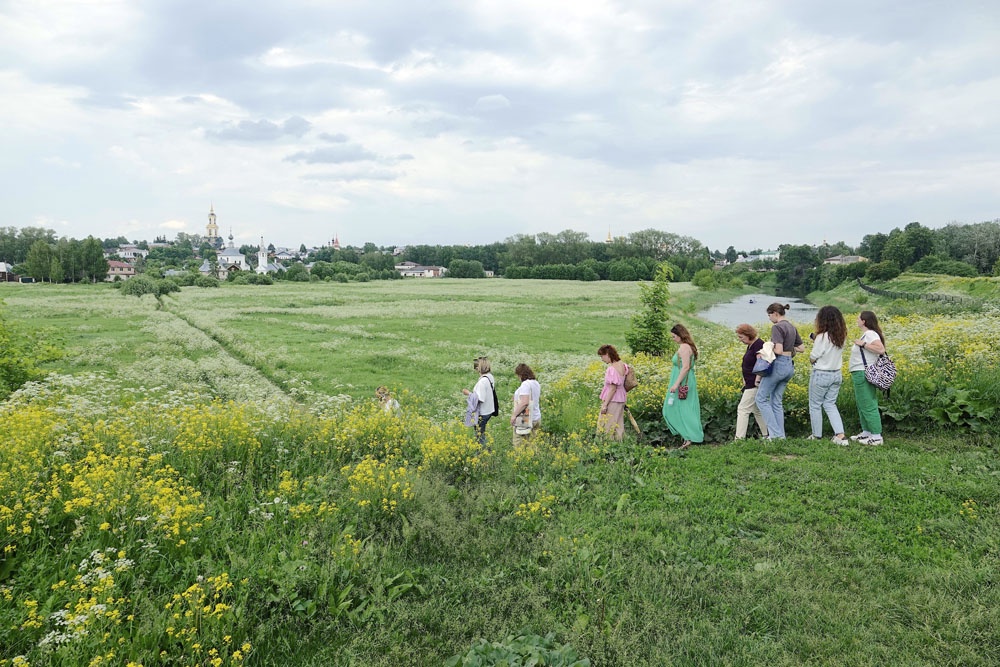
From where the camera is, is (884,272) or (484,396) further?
(884,272)

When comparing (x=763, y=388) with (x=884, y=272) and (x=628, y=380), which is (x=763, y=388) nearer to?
(x=628, y=380)

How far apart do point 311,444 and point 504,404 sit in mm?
8134

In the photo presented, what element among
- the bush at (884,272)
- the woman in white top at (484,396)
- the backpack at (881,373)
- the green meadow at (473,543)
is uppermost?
the bush at (884,272)

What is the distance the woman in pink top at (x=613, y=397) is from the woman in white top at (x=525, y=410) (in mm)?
1208

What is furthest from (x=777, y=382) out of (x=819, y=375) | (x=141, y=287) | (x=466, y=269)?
(x=466, y=269)

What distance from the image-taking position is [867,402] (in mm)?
8992

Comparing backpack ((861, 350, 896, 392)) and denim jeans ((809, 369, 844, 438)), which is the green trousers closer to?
backpack ((861, 350, 896, 392))

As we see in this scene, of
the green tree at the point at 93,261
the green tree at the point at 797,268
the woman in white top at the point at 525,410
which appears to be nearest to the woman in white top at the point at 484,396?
the woman in white top at the point at 525,410

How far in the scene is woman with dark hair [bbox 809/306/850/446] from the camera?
901 cm

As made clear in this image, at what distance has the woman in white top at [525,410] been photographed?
9773 mm

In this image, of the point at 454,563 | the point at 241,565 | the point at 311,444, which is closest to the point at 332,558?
the point at 241,565

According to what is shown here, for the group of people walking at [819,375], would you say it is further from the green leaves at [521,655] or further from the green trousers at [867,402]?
the green leaves at [521,655]

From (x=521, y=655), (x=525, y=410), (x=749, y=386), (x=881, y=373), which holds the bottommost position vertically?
(x=521, y=655)

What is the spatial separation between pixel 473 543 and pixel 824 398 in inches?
258
